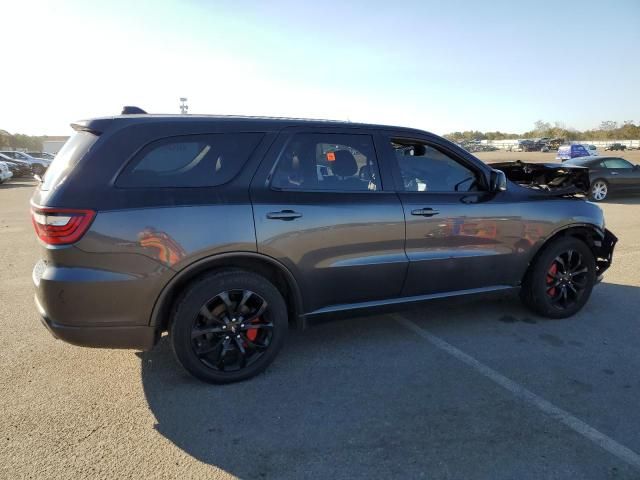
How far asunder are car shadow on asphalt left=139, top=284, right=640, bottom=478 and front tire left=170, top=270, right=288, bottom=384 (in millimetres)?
144

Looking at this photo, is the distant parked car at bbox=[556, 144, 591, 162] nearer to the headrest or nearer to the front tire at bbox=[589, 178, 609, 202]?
the front tire at bbox=[589, 178, 609, 202]

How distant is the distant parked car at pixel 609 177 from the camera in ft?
45.0

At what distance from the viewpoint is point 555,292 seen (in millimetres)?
4348

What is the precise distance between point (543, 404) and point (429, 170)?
1.98 m

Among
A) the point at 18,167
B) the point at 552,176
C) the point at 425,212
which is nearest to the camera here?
the point at 425,212

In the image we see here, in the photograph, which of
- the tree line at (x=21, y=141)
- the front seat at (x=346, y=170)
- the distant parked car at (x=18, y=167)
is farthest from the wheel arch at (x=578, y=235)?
the tree line at (x=21, y=141)

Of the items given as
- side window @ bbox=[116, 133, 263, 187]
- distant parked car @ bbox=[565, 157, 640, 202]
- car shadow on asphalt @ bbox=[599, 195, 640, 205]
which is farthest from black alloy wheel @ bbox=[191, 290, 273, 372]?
car shadow on asphalt @ bbox=[599, 195, 640, 205]

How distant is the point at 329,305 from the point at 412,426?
109cm

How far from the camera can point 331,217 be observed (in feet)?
10.7

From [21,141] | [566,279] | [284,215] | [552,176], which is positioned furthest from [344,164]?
[21,141]

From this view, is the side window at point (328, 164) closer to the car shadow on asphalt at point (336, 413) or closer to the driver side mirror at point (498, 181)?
the driver side mirror at point (498, 181)

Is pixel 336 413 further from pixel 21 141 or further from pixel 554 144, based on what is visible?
pixel 21 141

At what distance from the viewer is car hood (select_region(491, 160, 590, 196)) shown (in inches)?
173

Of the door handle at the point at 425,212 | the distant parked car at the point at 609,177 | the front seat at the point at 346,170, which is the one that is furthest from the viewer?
the distant parked car at the point at 609,177
